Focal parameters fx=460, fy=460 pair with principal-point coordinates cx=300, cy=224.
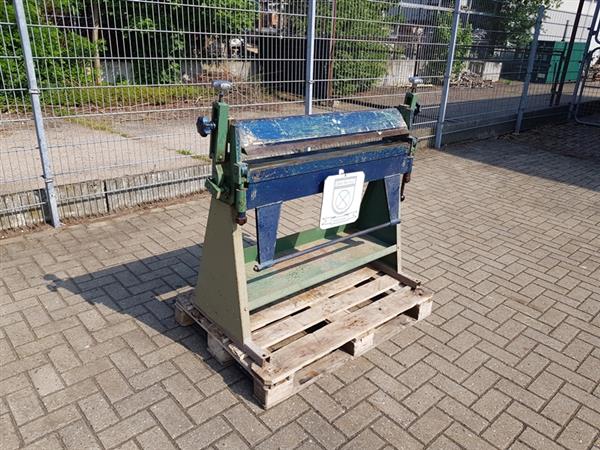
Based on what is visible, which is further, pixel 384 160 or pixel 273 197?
pixel 384 160

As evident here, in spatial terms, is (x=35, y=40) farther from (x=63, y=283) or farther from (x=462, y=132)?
(x=462, y=132)

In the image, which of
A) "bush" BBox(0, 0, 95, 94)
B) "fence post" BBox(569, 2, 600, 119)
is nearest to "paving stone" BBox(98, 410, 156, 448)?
"bush" BBox(0, 0, 95, 94)

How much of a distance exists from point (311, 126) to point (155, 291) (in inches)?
76.8

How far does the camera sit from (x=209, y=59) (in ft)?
17.4

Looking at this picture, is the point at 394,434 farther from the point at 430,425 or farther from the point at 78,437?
the point at 78,437

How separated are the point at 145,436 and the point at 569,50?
12.6 m

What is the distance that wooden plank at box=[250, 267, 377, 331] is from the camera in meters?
3.09

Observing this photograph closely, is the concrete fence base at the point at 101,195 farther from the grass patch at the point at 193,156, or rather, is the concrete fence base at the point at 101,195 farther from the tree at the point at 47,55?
the tree at the point at 47,55

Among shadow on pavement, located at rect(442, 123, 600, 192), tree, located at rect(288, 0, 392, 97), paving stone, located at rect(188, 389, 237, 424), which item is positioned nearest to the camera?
paving stone, located at rect(188, 389, 237, 424)

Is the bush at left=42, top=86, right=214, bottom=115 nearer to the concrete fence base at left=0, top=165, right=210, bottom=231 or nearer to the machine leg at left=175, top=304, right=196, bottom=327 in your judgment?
the concrete fence base at left=0, top=165, right=210, bottom=231

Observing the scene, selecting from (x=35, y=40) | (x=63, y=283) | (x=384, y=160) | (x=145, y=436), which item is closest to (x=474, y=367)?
(x=384, y=160)

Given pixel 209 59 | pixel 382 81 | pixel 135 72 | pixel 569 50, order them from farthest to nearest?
pixel 569 50
pixel 382 81
pixel 209 59
pixel 135 72

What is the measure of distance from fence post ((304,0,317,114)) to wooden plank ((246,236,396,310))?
3.09m

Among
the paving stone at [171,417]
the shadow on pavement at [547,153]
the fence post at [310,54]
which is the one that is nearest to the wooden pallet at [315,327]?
the paving stone at [171,417]
